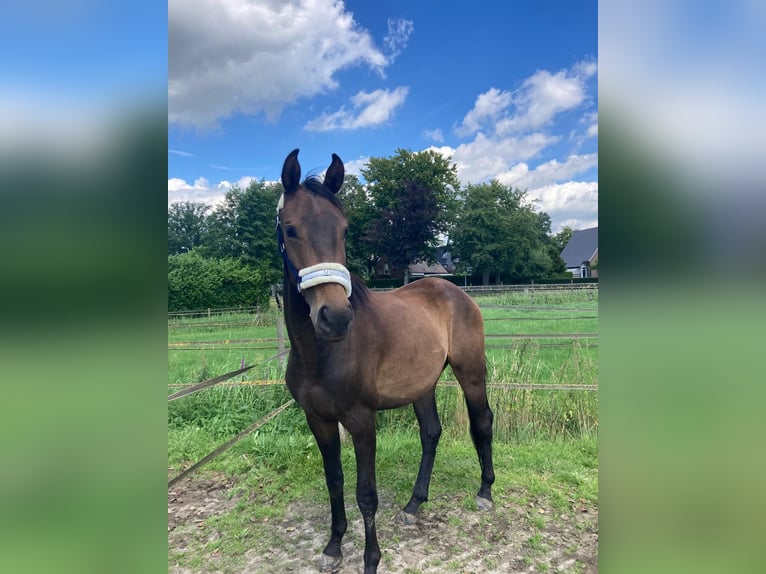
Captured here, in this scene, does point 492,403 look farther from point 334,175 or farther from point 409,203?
point 409,203

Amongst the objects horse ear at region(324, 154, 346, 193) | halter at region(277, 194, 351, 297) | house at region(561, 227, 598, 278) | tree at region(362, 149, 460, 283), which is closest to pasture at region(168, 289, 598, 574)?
halter at region(277, 194, 351, 297)

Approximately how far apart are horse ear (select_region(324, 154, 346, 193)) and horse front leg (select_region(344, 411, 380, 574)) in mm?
1331

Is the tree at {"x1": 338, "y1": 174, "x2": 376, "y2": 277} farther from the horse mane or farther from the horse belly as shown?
the horse mane

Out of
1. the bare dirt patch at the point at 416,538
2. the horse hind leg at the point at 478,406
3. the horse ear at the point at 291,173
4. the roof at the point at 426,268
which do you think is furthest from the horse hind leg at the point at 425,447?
the roof at the point at 426,268

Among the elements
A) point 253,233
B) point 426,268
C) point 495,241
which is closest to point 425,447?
point 253,233

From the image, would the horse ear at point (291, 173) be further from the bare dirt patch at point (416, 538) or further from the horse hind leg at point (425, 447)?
the bare dirt patch at point (416, 538)

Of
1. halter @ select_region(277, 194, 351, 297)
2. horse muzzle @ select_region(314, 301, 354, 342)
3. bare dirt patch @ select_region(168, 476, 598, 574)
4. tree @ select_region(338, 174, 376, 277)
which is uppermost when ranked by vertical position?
tree @ select_region(338, 174, 376, 277)

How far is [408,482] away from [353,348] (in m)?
1.92

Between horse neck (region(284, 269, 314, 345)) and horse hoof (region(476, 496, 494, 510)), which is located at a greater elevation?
horse neck (region(284, 269, 314, 345))

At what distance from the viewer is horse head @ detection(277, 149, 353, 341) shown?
176 centimetres
